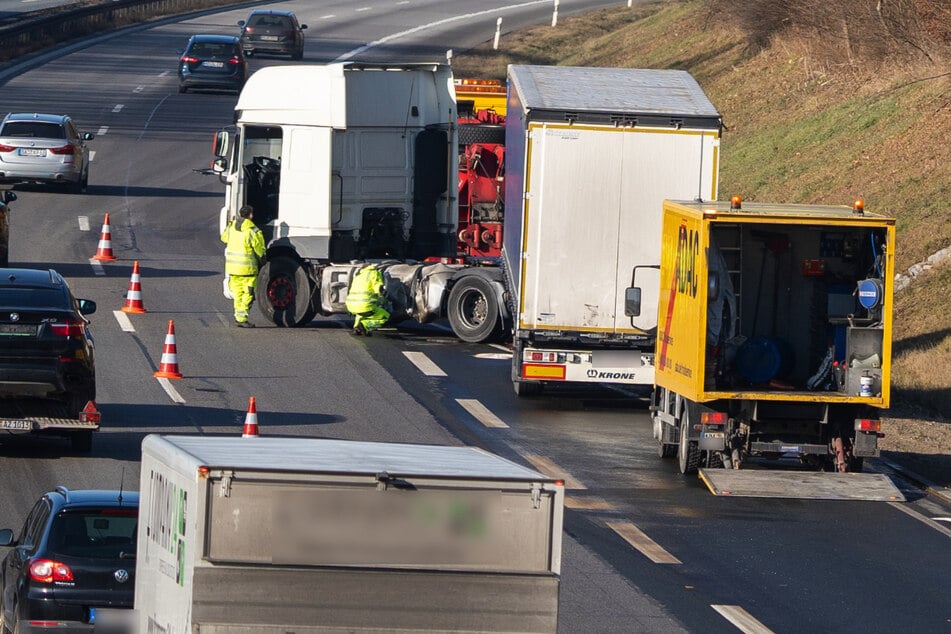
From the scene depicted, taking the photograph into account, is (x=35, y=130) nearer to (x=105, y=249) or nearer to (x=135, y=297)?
(x=105, y=249)

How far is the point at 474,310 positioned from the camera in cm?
2364

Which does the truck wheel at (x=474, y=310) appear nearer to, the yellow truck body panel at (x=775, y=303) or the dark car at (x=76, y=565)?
the yellow truck body panel at (x=775, y=303)

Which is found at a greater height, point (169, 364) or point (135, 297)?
point (135, 297)

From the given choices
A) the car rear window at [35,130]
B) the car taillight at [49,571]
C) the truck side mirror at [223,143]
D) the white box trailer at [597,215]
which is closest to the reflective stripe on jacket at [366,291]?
the truck side mirror at [223,143]

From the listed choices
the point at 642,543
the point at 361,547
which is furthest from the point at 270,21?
the point at 361,547

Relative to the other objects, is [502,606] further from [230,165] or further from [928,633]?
[230,165]

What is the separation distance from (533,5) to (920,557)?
197 feet

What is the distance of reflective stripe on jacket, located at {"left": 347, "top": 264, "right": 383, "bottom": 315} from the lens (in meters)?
23.8

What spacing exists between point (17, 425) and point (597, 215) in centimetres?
706

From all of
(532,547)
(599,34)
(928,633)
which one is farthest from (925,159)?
(599,34)

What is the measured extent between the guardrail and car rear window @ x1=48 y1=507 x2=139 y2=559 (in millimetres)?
47289

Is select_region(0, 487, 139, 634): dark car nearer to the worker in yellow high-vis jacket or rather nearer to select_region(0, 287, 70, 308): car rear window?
select_region(0, 287, 70, 308): car rear window

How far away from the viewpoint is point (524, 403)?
20188 mm

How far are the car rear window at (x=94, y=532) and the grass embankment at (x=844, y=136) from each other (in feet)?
42.0
